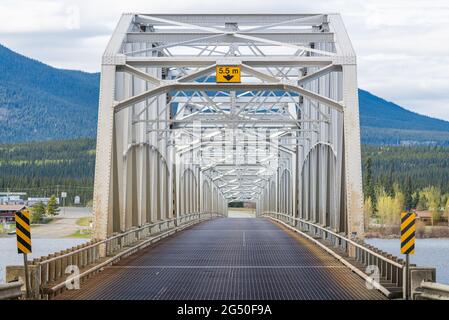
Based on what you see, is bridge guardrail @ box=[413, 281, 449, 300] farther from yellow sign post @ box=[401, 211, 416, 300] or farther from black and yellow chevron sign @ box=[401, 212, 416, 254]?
black and yellow chevron sign @ box=[401, 212, 416, 254]

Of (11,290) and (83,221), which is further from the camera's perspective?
(83,221)

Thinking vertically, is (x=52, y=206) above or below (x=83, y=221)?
above

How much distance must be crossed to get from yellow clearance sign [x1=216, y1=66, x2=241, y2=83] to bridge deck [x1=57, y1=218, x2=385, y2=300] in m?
5.41

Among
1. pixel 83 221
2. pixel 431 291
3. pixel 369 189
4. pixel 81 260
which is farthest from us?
pixel 83 221

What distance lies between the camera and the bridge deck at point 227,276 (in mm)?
19203

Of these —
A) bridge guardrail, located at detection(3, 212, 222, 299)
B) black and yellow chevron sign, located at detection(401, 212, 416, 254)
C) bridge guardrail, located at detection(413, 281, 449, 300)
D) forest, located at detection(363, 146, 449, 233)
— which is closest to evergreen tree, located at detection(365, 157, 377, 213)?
forest, located at detection(363, 146, 449, 233)

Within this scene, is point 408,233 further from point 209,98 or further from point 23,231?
point 209,98

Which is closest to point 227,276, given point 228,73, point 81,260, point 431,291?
point 81,260

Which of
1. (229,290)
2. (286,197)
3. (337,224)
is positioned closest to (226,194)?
(286,197)

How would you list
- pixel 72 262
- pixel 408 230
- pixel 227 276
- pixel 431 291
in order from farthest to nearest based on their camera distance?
1. pixel 227 276
2. pixel 72 262
3. pixel 408 230
4. pixel 431 291

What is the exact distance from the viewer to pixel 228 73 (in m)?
31.3

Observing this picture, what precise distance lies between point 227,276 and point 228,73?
10.0 metres

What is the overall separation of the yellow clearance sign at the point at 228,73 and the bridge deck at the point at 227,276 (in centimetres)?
541

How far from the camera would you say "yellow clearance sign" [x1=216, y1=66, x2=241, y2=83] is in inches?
1231
